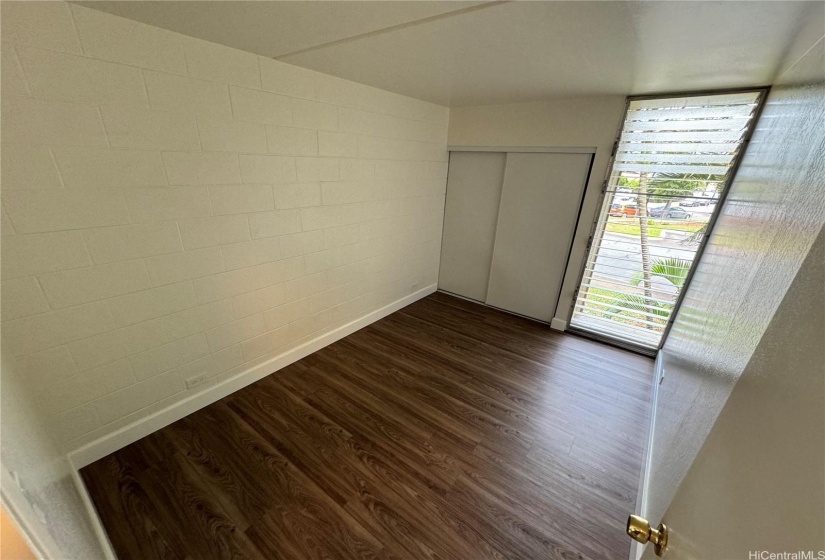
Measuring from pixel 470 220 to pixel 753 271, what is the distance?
2.80 m

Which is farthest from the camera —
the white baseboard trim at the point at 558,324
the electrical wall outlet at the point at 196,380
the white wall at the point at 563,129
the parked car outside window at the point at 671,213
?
the white baseboard trim at the point at 558,324

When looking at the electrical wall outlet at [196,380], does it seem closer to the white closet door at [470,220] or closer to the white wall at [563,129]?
the white closet door at [470,220]

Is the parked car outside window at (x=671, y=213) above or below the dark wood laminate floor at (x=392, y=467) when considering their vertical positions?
above

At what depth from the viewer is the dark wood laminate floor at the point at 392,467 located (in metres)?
1.35

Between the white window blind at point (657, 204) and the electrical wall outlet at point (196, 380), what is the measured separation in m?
3.26

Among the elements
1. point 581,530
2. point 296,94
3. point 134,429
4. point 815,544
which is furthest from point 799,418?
point 134,429

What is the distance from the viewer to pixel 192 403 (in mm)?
1950

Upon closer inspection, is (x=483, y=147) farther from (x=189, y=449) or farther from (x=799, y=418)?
(x=189, y=449)

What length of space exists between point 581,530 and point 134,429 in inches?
96.4

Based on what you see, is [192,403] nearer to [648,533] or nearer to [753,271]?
[648,533]

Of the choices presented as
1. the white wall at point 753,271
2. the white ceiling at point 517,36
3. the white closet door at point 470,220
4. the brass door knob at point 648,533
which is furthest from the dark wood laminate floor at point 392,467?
the white ceiling at point 517,36

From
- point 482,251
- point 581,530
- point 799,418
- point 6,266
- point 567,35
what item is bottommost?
point 581,530

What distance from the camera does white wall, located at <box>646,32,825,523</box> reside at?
60 cm

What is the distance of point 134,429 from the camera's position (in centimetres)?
173
